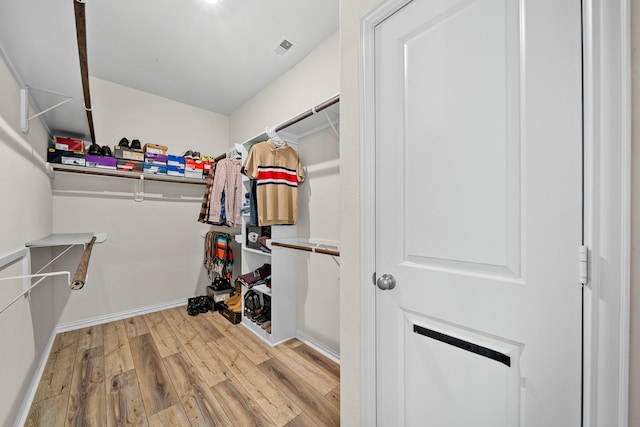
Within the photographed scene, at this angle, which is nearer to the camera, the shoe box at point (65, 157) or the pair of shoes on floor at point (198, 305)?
the shoe box at point (65, 157)

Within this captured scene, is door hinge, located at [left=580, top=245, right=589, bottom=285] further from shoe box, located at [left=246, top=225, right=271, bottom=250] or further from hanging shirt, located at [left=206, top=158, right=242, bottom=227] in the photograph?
hanging shirt, located at [left=206, top=158, right=242, bottom=227]

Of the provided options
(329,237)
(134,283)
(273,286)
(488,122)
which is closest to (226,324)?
(273,286)

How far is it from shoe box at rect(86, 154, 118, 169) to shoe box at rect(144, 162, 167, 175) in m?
0.26

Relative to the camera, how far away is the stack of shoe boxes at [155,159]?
271 centimetres

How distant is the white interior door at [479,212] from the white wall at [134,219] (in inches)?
115

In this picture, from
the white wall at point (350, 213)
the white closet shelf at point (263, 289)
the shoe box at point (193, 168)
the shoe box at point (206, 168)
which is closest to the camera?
the white wall at point (350, 213)

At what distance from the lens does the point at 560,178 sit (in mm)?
633

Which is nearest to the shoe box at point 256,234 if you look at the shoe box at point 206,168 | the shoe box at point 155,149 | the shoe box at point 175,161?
the shoe box at point 206,168

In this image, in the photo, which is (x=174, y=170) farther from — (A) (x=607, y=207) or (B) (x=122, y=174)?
(A) (x=607, y=207)

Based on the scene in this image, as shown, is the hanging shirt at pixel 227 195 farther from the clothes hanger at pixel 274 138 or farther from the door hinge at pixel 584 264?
the door hinge at pixel 584 264

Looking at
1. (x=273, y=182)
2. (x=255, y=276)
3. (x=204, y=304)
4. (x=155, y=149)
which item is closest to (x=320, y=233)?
(x=273, y=182)

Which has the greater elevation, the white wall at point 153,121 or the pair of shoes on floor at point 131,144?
the white wall at point 153,121

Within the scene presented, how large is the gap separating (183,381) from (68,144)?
234 centimetres

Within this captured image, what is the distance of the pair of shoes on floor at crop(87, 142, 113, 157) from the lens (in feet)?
7.91
